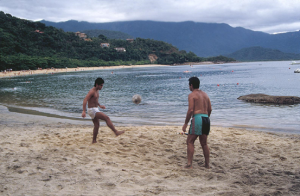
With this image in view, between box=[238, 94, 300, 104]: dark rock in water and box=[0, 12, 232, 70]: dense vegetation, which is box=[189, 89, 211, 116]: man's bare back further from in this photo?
box=[0, 12, 232, 70]: dense vegetation

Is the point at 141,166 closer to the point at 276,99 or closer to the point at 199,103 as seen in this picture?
the point at 199,103

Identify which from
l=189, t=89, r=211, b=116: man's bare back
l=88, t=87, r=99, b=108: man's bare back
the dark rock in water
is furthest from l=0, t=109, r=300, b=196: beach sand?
the dark rock in water

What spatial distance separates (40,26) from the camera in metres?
104

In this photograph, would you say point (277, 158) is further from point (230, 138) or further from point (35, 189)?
point (35, 189)

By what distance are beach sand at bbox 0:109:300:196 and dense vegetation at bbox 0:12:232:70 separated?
66.1 m

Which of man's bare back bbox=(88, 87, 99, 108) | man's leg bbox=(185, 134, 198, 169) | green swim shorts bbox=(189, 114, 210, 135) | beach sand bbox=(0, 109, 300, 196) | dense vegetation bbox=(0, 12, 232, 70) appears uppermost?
dense vegetation bbox=(0, 12, 232, 70)

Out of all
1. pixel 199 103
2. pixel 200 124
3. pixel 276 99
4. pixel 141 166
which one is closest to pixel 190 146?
pixel 200 124

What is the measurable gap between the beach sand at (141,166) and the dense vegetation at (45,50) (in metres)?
66.1

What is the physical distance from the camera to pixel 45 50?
94.9 meters

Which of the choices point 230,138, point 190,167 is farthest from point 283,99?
point 190,167

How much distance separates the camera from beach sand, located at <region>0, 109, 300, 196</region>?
170 inches

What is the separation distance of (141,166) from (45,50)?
9969 centimetres

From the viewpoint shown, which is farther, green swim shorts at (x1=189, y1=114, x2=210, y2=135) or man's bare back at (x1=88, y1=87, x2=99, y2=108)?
man's bare back at (x1=88, y1=87, x2=99, y2=108)

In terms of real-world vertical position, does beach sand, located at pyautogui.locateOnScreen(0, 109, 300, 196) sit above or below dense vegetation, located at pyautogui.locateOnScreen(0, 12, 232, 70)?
below
